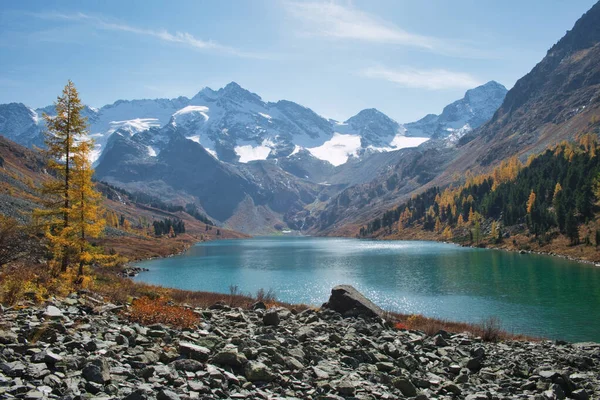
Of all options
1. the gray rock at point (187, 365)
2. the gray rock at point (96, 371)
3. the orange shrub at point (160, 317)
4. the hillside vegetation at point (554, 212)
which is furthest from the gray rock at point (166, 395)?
the hillside vegetation at point (554, 212)

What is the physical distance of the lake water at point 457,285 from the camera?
4922cm

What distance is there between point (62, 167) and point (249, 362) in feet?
92.2

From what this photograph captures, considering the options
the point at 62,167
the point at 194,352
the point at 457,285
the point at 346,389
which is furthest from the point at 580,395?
the point at 457,285

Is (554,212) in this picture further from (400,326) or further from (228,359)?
(228,359)

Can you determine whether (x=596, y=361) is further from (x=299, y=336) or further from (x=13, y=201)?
(x=13, y=201)

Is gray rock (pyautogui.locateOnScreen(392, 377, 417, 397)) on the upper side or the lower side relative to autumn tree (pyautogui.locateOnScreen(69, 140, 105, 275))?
lower

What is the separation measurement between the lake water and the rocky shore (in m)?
26.8

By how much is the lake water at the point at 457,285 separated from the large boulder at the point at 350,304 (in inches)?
886

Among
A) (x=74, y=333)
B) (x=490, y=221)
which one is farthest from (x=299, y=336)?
(x=490, y=221)

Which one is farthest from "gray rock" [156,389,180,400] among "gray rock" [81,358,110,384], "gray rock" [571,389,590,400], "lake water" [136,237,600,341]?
"lake water" [136,237,600,341]

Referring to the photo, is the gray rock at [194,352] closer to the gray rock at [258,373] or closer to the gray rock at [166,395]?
the gray rock at [258,373]

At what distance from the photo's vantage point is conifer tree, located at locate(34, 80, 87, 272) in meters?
32.5

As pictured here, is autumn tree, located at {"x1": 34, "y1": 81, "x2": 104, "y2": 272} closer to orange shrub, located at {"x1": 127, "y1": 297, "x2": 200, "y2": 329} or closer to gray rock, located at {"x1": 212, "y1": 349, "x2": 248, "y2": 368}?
orange shrub, located at {"x1": 127, "y1": 297, "x2": 200, "y2": 329}

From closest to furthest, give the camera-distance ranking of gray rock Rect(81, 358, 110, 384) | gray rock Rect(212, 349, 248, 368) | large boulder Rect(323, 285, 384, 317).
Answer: gray rock Rect(81, 358, 110, 384), gray rock Rect(212, 349, 248, 368), large boulder Rect(323, 285, 384, 317)
